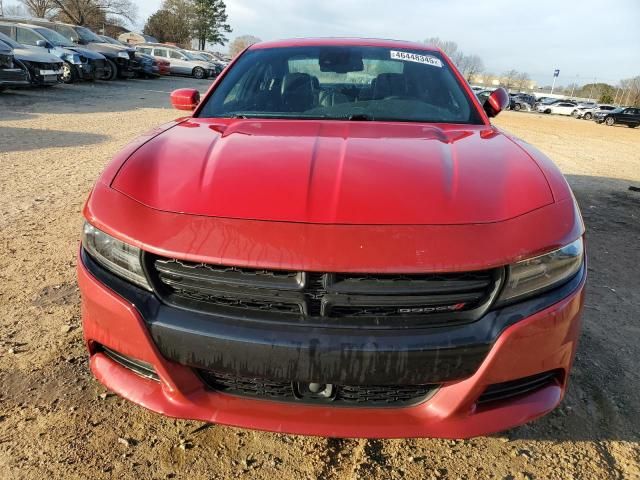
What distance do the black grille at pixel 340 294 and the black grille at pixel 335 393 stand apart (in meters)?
0.25

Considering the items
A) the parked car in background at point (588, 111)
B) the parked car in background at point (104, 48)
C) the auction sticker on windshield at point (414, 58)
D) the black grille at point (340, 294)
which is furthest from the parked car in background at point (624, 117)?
the black grille at point (340, 294)

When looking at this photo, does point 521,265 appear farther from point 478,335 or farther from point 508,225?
point 478,335

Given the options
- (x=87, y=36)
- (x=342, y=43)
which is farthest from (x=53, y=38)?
(x=342, y=43)

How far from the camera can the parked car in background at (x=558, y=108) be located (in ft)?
147

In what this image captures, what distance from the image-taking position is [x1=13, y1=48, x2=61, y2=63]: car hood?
13023 mm

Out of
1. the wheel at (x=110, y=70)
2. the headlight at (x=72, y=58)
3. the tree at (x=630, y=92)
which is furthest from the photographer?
the tree at (x=630, y=92)

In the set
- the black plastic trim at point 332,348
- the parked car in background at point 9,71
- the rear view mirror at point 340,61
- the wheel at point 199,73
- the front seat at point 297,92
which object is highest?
the rear view mirror at point 340,61

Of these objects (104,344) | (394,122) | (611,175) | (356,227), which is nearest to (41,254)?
(104,344)

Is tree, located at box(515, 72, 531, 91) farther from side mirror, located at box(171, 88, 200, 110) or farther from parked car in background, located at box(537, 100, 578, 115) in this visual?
side mirror, located at box(171, 88, 200, 110)

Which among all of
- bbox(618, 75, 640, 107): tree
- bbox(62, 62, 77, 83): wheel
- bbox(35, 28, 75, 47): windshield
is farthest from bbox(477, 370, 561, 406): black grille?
bbox(618, 75, 640, 107): tree

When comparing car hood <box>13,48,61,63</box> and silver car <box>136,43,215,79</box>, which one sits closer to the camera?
car hood <box>13,48,61,63</box>

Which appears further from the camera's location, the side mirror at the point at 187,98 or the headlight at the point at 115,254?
the side mirror at the point at 187,98

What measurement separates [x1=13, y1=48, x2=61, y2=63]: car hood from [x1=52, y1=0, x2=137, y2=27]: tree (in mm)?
38801

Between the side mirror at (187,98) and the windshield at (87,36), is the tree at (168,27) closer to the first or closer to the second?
the windshield at (87,36)
